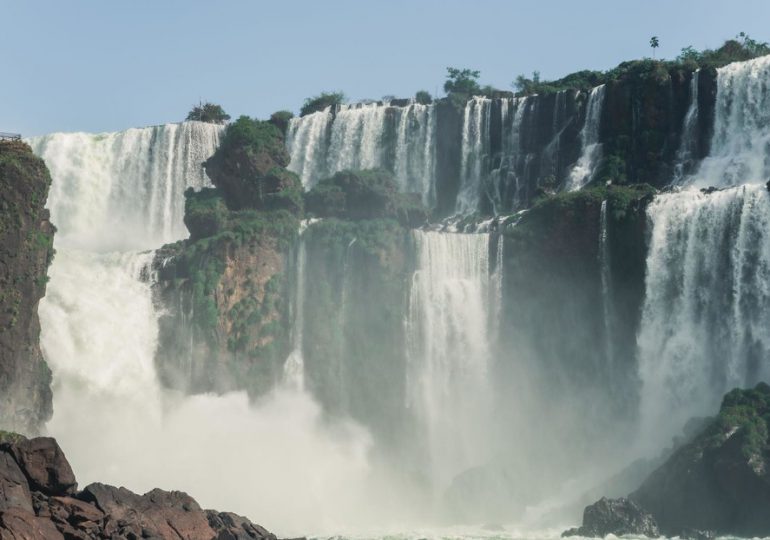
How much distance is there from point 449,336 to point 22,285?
64.5 ft

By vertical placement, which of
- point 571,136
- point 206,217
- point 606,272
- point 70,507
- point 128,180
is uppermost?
point 571,136

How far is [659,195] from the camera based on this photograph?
208 feet

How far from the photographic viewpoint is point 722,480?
52.1 metres

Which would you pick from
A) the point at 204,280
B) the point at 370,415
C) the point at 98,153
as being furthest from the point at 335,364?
the point at 98,153

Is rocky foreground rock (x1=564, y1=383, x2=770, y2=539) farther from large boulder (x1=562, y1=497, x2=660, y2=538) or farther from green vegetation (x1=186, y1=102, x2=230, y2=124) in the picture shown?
green vegetation (x1=186, y1=102, x2=230, y2=124)

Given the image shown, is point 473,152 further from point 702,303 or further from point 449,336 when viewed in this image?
point 702,303

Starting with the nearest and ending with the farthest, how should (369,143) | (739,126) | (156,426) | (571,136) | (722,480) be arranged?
1. (722,480)
2. (156,426)
3. (739,126)
4. (571,136)
5. (369,143)

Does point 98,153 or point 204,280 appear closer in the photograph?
point 204,280

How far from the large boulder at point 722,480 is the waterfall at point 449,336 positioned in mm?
14024

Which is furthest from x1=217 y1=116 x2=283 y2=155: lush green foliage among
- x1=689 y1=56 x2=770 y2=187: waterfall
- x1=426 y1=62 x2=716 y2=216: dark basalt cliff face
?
x1=689 y1=56 x2=770 y2=187: waterfall

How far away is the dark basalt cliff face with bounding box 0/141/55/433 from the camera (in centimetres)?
5684

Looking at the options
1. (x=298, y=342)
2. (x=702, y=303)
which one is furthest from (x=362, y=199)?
(x=702, y=303)

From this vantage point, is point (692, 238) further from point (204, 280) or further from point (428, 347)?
point (204, 280)

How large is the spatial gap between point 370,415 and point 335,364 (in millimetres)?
2826
